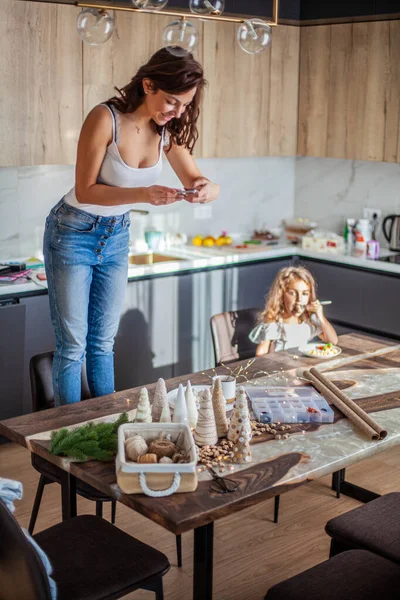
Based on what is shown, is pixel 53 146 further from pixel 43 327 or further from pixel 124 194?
pixel 124 194

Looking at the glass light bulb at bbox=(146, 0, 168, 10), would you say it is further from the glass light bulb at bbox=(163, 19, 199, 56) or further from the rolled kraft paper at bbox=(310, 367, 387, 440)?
the rolled kraft paper at bbox=(310, 367, 387, 440)

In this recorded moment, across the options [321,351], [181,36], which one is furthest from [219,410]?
[181,36]

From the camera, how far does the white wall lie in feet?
15.2

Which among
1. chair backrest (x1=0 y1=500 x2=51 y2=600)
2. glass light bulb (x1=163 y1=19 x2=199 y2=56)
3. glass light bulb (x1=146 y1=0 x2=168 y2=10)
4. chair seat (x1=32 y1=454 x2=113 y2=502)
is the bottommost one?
chair seat (x1=32 y1=454 x2=113 y2=502)

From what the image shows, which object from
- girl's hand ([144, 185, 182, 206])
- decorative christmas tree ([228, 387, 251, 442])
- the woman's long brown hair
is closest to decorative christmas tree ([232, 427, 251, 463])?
decorative christmas tree ([228, 387, 251, 442])

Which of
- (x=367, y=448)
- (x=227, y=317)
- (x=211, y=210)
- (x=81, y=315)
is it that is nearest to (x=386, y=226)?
(x=211, y=210)

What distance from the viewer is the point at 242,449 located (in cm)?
230

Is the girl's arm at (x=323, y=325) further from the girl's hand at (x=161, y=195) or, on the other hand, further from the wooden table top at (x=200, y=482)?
the girl's hand at (x=161, y=195)

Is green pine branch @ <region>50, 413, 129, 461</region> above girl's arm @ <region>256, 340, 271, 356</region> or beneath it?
above

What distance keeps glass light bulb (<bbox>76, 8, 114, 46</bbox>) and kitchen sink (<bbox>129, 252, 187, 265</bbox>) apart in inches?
79.3

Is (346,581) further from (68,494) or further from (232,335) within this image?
(232,335)

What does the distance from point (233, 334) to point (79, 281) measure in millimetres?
952

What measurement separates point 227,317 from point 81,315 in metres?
0.88

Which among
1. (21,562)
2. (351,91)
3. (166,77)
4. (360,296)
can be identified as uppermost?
(351,91)
